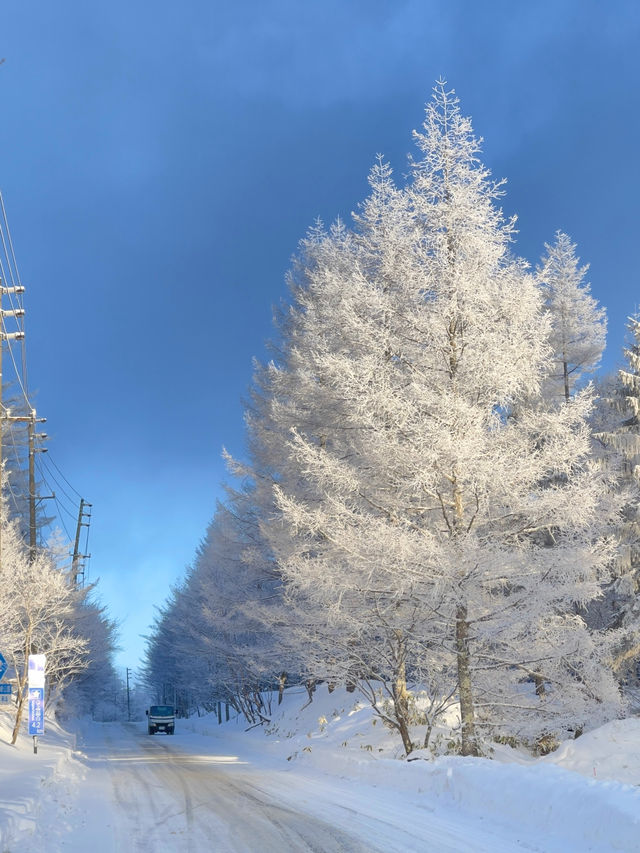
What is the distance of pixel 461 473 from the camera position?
38.5 feet

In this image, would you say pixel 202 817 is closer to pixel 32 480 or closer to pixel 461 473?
pixel 461 473

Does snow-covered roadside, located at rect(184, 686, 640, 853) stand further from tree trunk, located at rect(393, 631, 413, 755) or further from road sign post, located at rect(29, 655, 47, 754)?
road sign post, located at rect(29, 655, 47, 754)

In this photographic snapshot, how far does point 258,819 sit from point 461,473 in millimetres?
5856

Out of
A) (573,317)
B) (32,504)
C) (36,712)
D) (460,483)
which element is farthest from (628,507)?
(32,504)

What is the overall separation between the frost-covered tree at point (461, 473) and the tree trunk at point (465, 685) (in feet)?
0.09

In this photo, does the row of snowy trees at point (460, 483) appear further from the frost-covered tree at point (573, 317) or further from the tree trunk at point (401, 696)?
the frost-covered tree at point (573, 317)

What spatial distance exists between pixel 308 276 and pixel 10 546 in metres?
15.6

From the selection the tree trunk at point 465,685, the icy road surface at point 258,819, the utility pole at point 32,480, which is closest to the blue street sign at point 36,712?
the icy road surface at point 258,819

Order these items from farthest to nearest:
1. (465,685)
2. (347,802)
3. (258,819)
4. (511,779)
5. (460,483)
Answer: (460,483)
(465,685)
(347,802)
(258,819)
(511,779)

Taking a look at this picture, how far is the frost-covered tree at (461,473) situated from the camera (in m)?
11.7

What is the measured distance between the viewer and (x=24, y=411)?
49.5 metres

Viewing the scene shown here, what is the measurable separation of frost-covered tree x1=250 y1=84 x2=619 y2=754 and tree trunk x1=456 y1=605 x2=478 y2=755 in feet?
0.09

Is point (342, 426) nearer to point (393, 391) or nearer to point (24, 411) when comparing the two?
point (393, 391)

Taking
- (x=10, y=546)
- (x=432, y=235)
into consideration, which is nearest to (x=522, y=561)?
(x=432, y=235)
